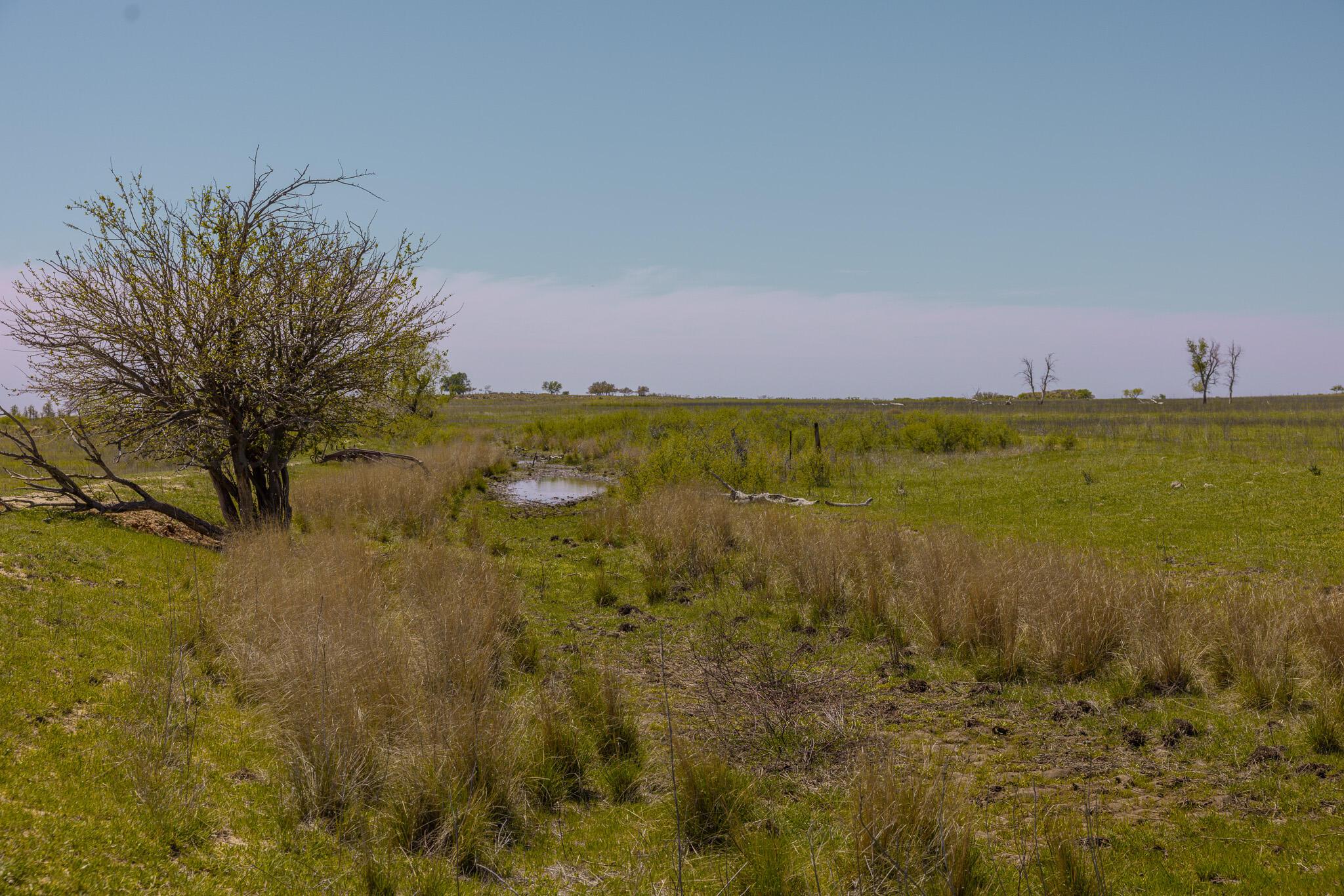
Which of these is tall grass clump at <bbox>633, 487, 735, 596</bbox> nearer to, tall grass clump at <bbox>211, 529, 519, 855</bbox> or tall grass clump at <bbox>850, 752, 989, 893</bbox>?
tall grass clump at <bbox>211, 529, 519, 855</bbox>

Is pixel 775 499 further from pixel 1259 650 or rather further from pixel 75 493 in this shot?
pixel 75 493

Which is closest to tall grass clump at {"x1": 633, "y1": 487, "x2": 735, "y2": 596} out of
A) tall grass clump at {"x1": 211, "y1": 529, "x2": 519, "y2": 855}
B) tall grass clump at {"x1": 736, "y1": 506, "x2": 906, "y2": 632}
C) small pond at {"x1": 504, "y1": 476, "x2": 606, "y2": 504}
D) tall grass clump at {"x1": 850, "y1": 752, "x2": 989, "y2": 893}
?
tall grass clump at {"x1": 736, "y1": 506, "x2": 906, "y2": 632}

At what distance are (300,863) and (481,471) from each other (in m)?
25.0

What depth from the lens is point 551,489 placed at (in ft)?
89.0

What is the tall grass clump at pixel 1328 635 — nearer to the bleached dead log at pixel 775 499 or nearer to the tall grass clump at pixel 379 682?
the tall grass clump at pixel 379 682

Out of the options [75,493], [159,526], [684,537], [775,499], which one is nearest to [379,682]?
[684,537]

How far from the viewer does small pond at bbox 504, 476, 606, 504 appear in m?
24.0

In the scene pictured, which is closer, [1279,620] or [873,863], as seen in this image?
[873,863]

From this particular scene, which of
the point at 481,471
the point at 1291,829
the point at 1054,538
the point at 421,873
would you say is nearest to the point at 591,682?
the point at 421,873

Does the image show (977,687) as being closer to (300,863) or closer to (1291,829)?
(1291,829)

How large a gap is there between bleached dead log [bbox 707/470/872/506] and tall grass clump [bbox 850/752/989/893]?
46.9 feet

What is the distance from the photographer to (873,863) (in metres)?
4.32

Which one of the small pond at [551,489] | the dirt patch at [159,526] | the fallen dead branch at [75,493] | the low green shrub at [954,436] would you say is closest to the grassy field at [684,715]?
the fallen dead branch at [75,493]

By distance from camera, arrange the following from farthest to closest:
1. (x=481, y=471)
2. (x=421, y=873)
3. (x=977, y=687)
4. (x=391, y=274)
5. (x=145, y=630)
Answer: (x=481, y=471)
(x=391, y=274)
(x=977, y=687)
(x=145, y=630)
(x=421, y=873)
